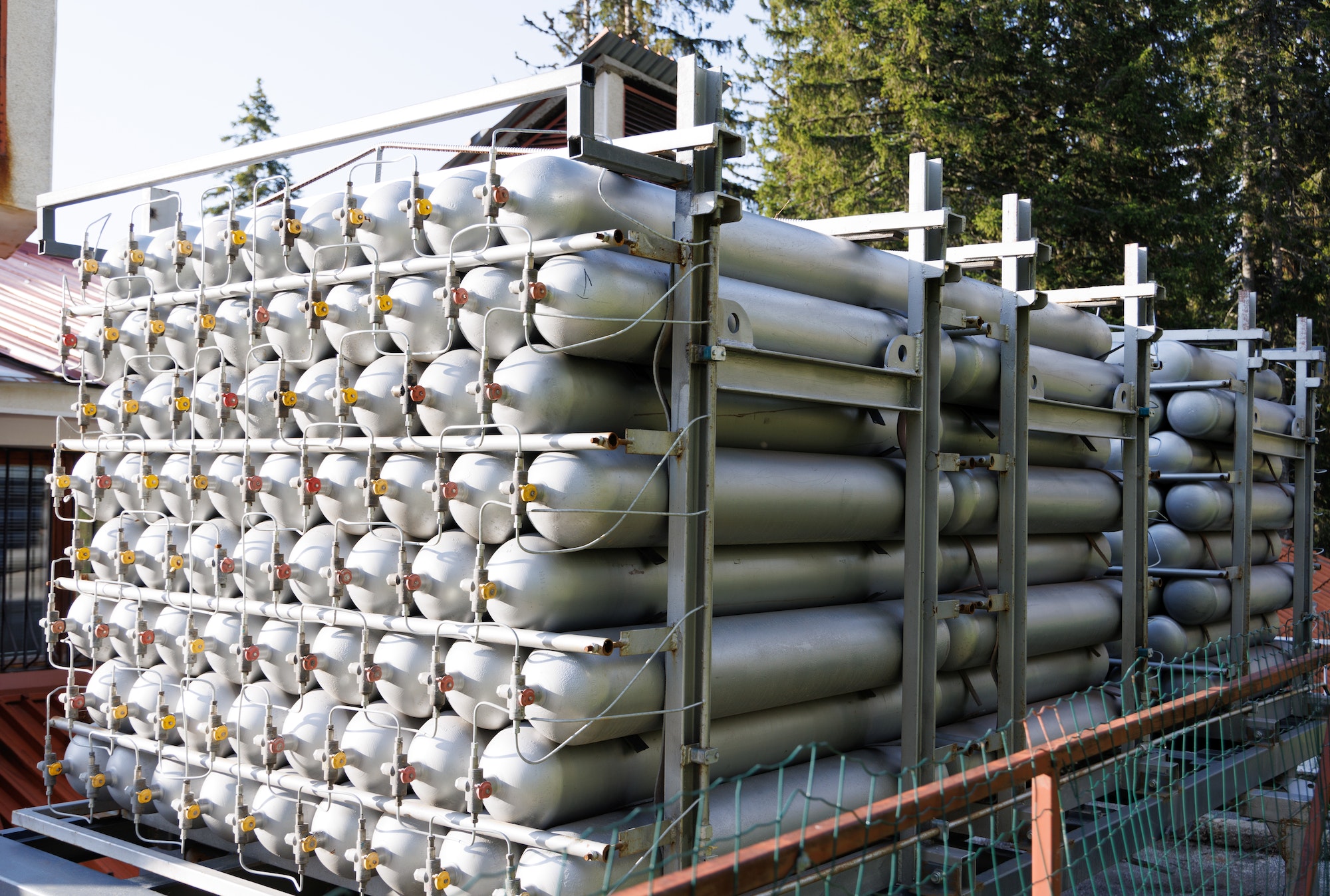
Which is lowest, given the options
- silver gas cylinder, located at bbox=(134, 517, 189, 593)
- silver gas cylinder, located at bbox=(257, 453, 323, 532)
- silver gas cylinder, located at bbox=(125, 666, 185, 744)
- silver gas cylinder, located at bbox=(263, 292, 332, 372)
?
silver gas cylinder, located at bbox=(125, 666, 185, 744)

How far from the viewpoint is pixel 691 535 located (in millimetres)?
4004

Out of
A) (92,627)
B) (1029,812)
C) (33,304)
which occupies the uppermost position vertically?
(33,304)

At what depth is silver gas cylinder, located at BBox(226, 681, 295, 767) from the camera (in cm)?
459

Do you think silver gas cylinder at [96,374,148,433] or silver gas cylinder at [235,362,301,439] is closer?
silver gas cylinder at [235,362,301,439]

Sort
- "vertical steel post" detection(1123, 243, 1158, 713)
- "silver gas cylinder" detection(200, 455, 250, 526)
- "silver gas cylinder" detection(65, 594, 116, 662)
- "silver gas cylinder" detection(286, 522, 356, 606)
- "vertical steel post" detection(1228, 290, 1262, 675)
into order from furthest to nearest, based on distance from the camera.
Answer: "vertical steel post" detection(1228, 290, 1262, 675), "vertical steel post" detection(1123, 243, 1158, 713), "silver gas cylinder" detection(65, 594, 116, 662), "silver gas cylinder" detection(200, 455, 250, 526), "silver gas cylinder" detection(286, 522, 356, 606)

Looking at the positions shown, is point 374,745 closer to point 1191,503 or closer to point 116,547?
point 116,547

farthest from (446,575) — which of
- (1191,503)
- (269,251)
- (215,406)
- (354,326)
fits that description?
(1191,503)

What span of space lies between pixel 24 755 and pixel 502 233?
5798 millimetres

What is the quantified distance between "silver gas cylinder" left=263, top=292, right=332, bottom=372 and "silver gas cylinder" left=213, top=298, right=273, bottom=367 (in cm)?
15

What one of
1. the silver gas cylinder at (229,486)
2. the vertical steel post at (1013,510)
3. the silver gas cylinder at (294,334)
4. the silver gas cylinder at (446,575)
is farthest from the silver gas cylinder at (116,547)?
the vertical steel post at (1013,510)

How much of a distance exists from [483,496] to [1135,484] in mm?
4677

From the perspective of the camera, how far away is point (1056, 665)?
21.9 ft

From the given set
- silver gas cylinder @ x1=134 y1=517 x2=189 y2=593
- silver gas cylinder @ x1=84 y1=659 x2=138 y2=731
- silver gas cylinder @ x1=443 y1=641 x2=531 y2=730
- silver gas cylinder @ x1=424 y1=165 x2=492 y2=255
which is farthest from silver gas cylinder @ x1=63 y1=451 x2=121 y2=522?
silver gas cylinder @ x1=443 y1=641 x2=531 y2=730

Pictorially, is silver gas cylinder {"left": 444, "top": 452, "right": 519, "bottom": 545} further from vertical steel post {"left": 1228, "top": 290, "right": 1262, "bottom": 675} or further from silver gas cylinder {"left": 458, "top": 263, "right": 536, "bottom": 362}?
vertical steel post {"left": 1228, "top": 290, "right": 1262, "bottom": 675}
